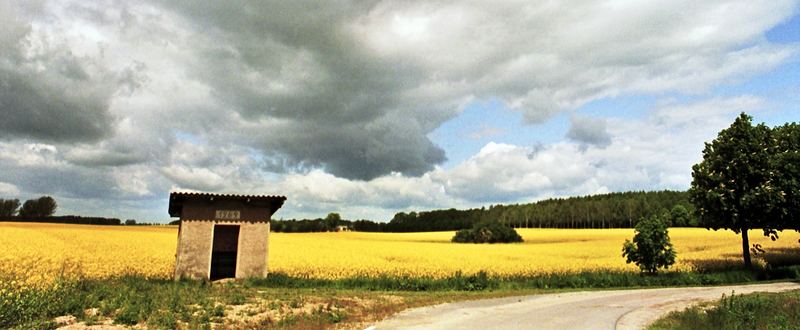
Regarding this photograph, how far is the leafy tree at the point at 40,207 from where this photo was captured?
110 m

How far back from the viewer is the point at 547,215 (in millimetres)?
131750

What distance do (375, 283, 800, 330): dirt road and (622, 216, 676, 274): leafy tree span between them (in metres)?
8.07

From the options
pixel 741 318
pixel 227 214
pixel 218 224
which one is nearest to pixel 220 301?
pixel 218 224

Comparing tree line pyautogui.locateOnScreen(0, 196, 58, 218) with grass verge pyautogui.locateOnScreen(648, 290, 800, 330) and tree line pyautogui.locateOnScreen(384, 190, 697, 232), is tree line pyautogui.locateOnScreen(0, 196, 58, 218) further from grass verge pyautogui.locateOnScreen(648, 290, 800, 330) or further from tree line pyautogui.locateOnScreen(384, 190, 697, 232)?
grass verge pyautogui.locateOnScreen(648, 290, 800, 330)

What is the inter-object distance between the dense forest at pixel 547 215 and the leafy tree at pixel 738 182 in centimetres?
8125

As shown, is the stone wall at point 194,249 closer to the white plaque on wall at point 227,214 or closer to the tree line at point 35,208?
the white plaque on wall at point 227,214

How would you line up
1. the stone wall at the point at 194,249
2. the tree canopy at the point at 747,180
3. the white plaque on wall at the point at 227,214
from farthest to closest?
the tree canopy at the point at 747,180
the white plaque on wall at the point at 227,214
the stone wall at the point at 194,249

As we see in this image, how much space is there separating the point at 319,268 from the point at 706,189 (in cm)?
2676

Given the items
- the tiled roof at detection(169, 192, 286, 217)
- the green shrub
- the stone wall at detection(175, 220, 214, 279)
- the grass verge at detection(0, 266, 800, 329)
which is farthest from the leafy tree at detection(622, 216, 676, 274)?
the green shrub

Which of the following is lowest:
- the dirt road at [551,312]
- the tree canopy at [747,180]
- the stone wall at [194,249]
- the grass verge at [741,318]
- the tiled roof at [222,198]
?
the dirt road at [551,312]

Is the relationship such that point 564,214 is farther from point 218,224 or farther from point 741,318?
point 741,318

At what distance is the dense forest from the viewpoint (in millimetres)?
114194

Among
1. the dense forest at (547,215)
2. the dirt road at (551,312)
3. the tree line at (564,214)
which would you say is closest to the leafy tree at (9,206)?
the dense forest at (547,215)

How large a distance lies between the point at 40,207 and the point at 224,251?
370 ft
